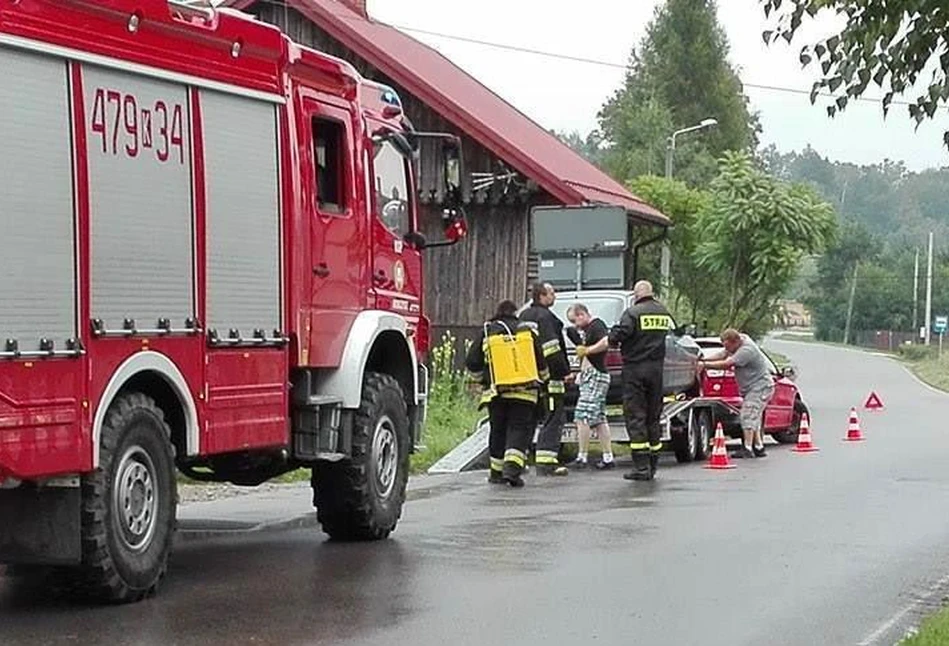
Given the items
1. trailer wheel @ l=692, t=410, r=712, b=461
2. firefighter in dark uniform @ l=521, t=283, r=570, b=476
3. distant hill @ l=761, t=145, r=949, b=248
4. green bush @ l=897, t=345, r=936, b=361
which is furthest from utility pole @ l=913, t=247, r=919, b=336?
firefighter in dark uniform @ l=521, t=283, r=570, b=476

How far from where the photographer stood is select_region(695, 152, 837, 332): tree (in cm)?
4403

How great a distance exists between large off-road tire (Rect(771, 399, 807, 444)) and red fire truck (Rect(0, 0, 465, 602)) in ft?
41.4

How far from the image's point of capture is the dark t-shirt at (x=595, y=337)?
784 inches

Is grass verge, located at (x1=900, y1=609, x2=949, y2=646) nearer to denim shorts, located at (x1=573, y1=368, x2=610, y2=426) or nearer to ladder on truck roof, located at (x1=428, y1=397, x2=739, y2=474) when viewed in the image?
ladder on truck roof, located at (x1=428, y1=397, x2=739, y2=474)

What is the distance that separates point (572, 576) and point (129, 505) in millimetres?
2787

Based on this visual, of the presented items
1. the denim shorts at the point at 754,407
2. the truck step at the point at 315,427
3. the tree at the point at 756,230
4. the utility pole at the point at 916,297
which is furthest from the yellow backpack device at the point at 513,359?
the utility pole at the point at 916,297

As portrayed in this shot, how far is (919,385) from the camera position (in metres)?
57.4

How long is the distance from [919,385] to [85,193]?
50.5m

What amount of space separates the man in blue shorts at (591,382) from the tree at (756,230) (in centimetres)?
2451

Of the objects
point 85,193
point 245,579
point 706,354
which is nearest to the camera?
point 85,193

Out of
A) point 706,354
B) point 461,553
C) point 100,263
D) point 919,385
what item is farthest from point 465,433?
point 919,385

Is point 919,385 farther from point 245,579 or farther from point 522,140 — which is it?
point 245,579

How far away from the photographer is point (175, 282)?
1034cm

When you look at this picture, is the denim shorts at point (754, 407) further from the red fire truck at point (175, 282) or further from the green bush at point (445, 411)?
the red fire truck at point (175, 282)
